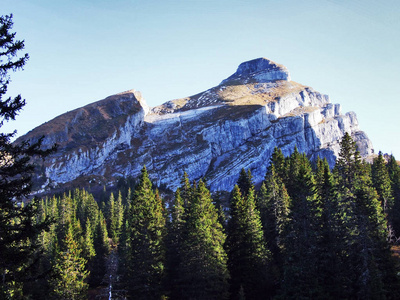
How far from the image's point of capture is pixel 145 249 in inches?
→ 1463

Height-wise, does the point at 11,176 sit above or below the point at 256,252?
above

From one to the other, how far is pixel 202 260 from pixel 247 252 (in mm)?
6879

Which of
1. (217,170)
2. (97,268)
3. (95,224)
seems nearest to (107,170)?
(217,170)

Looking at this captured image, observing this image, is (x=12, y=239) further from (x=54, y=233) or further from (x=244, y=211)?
(x=54, y=233)

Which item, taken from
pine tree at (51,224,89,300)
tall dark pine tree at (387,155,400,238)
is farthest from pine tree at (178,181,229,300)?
tall dark pine tree at (387,155,400,238)

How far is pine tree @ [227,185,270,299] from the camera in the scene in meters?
37.9

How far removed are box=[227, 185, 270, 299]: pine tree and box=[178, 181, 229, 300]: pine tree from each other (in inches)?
124

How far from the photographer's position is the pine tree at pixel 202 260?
34.7 m

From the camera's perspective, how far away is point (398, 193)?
204 feet

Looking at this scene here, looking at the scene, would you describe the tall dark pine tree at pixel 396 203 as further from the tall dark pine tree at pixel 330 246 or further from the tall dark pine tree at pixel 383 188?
the tall dark pine tree at pixel 330 246

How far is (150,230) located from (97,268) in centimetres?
2834

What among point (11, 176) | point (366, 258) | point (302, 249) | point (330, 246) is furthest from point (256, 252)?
point (11, 176)

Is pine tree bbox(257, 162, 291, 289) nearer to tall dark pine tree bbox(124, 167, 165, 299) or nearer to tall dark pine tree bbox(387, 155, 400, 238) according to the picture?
tall dark pine tree bbox(124, 167, 165, 299)

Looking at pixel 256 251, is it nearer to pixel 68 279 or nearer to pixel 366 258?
pixel 366 258
